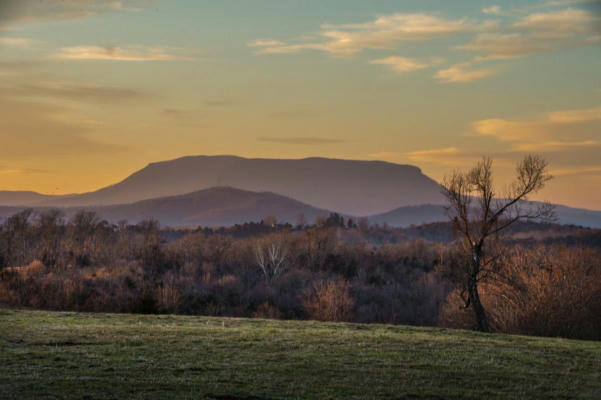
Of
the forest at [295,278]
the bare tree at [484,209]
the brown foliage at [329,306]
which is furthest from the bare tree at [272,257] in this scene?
the bare tree at [484,209]

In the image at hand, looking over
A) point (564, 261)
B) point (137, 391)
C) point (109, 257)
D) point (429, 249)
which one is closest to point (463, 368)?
point (137, 391)

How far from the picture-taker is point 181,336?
21.4m

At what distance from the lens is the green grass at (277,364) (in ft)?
45.0

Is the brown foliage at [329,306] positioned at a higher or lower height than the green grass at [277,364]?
lower

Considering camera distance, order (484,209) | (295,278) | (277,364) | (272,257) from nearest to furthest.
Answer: (277,364)
(484,209)
(295,278)
(272,257)

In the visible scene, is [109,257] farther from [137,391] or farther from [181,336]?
[137,391]

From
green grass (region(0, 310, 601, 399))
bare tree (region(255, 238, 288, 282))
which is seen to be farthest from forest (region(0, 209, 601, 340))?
green grass (region(0, 310, 601, 399))

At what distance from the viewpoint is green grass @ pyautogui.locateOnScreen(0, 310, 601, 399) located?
13.7 meters

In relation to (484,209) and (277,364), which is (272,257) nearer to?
(484,209)

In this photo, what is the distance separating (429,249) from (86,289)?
212 feet

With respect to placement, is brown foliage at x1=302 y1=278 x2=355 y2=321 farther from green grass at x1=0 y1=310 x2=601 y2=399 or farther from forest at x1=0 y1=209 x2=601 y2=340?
green grass at x1=0 y1=310 x2=601 y2=399

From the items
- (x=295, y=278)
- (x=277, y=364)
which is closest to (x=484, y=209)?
(x=277, y=364)

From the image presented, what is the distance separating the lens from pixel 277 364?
658 inches

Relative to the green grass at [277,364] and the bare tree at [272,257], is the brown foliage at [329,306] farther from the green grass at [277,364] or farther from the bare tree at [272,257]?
the green grass at [277,364]
